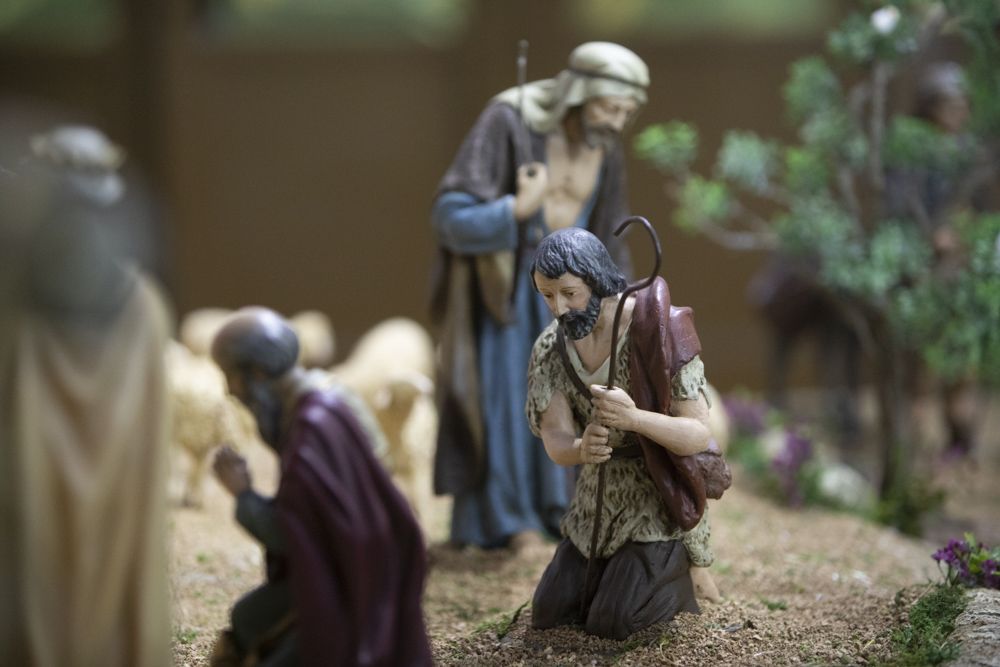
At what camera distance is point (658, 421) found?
3695mm

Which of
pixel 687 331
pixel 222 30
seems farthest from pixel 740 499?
pixel 222 30

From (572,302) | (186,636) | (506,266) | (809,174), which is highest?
(809,174)

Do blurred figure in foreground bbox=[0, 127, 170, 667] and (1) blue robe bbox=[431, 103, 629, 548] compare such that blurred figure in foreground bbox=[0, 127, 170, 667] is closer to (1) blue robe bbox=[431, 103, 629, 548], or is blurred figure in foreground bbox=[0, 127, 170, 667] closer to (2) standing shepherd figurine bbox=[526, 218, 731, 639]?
(2) standing shepherd figurine bbox=[526, 218, 731, 639]

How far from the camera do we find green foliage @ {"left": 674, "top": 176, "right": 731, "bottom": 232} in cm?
650

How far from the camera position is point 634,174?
779 cm

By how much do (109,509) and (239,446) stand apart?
299cm

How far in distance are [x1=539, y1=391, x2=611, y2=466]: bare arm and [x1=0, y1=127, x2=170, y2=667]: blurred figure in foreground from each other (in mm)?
1184

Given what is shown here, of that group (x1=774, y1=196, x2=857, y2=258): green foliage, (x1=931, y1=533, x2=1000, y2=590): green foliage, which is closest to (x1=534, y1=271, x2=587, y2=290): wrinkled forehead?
(x1=931, y1=533, x2=1000, y2=590): green foliage

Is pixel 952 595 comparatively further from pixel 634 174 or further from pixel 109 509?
pixel 634 174

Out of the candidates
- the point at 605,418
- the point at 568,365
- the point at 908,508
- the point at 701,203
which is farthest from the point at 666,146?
the point at 605,418

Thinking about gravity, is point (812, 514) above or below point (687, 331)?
below

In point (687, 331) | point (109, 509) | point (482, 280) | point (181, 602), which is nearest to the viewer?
point (109, 509)

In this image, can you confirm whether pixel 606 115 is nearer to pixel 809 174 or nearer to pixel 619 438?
pixel 619 438

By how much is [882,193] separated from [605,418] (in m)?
3.46
